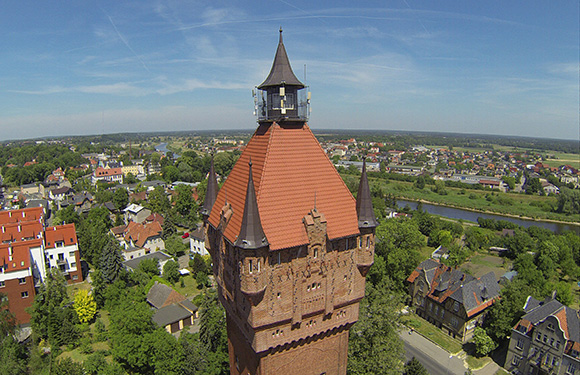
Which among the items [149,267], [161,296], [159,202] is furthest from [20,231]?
[159,202]

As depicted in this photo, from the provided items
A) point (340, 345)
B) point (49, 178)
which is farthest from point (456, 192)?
point (49, 178)

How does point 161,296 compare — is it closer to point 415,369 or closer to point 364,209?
point 415,369

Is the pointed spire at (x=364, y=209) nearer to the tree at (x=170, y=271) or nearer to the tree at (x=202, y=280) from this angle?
the tree at (x=202, y=280)

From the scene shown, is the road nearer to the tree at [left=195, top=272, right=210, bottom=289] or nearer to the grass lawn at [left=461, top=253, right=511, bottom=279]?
the grass lawn at [left=461, top=253, right=511, bottom=279]

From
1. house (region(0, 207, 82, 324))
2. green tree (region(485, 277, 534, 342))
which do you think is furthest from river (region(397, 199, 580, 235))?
house (region(0, 207, 82, 324))

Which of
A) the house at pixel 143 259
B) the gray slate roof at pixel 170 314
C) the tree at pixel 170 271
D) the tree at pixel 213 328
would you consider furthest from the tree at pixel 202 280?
the tree at pixel 213 328

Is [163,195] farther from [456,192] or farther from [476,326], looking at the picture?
[456,192]
